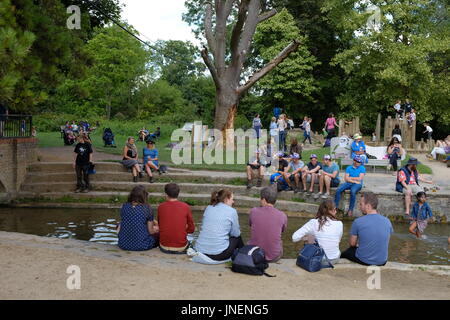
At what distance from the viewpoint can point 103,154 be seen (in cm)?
2047

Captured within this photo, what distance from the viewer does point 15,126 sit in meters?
16.0

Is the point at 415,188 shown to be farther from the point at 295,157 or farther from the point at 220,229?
the point at 220,229

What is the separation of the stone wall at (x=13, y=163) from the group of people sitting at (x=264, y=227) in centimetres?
918

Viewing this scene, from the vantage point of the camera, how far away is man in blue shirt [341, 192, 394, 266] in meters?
6.95

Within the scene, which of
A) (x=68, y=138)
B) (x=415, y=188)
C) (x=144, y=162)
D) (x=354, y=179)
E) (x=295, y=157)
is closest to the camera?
(x=354, y=179)

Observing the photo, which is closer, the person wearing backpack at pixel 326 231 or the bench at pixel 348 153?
the person wearing backpack at pixel 326 231

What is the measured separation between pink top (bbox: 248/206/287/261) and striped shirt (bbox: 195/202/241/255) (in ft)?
0.93

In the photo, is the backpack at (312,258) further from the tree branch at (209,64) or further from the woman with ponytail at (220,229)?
the tree branch at (209,64)

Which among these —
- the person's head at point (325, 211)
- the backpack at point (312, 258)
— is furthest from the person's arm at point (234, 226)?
the person's head at point (325, 211)

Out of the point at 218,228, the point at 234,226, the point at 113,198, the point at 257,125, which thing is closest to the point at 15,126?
the point at 113,198

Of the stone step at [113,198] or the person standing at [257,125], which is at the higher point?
the person standing at [257,125]

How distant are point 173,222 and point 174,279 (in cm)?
123

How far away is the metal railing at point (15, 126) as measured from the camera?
15419 millimetres
